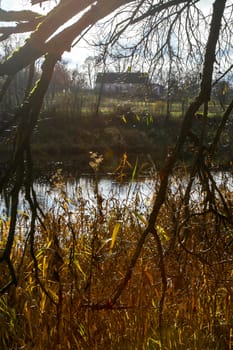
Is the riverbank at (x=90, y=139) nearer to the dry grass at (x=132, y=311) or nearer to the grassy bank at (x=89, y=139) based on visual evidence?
the grassy bank at (x=89, y=139)

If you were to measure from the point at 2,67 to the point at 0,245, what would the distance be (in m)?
2.33

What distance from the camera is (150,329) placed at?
2.66 m

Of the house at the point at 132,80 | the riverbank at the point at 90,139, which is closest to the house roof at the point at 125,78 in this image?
the house at the point at 132,80

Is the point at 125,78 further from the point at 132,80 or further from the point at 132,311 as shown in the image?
the point at 132,311

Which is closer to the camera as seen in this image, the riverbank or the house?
the house

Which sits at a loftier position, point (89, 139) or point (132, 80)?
point (132, 80)

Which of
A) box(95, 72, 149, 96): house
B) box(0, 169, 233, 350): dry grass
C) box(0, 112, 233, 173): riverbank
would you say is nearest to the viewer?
box(0, 169, 233, 350): dry grass

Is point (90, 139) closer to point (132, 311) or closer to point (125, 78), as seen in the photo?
point (125, 78)

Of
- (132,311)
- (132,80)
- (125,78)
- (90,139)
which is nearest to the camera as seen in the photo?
(132,311)

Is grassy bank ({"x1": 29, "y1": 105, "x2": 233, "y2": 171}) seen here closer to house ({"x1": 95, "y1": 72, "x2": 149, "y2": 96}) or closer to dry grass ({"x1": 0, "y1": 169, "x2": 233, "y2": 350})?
house ({"x1": 95, "y1": 72, "x2": 149, "y2": 96})

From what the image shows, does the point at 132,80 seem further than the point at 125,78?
No

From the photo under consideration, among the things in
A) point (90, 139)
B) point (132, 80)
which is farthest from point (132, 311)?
point (90, 139)

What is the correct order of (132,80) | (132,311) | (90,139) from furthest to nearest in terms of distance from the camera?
1. (90,139)
2. (132,80)
3. (132,311)

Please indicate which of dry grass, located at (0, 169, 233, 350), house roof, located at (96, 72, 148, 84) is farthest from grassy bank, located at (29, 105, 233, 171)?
dry grass, located at (0, 169, 233, 350)
